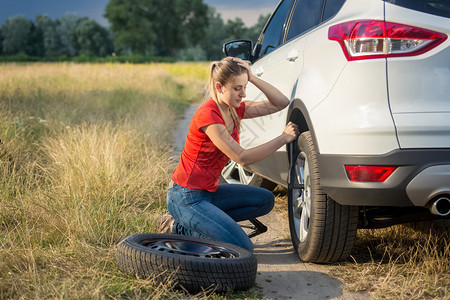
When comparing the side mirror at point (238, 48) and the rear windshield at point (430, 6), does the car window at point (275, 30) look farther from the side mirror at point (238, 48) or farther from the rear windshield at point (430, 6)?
the rear windshield at point (430, 6)

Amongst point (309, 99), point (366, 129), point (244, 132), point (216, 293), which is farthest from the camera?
point (244, 132)

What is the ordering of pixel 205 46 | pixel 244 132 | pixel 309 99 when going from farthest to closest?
pixel 205 46
pixel 244 132
pixel 309 99

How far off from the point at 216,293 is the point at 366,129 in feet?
3.83

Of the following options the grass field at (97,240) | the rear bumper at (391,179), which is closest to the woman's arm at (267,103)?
the grass field at (97,240)

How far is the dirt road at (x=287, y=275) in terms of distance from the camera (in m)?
3.12

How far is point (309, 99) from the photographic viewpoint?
3.28 m

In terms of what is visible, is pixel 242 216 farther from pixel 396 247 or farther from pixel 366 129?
pixel 366 129

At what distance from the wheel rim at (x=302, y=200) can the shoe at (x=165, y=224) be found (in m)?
0.83

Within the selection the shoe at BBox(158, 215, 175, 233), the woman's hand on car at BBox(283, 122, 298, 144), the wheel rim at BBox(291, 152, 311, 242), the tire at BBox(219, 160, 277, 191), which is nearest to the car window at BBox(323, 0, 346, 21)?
the woman's hand on car at BBox(283, 122, 298, 144)

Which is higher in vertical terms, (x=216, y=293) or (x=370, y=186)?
(x=370, y=186)

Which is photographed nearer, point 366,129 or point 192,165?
point 366,129

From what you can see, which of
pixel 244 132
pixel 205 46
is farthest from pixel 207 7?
pixel 244 132

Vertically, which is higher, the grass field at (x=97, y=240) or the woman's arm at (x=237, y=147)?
the woman's arm at (x=237, y=147)

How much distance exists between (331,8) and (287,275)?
5.37 feet
